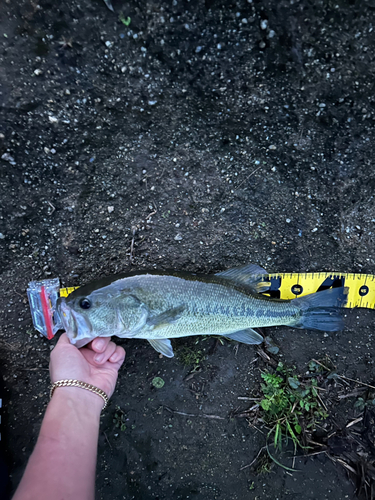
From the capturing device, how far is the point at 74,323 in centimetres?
266

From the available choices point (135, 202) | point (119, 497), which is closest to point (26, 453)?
point (119, 497)

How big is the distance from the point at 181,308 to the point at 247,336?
2.72ft

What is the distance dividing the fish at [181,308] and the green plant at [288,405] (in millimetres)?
620

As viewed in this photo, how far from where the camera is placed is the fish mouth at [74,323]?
2.64 m

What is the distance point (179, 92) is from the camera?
2973 millimetres

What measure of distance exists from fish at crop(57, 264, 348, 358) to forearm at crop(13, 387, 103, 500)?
0.51 meters

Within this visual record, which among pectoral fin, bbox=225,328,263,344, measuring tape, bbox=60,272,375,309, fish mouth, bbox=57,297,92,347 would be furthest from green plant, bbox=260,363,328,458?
fish mouth, bbox=57,297,92,347

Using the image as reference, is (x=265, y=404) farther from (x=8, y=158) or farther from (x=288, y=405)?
(x=8, y=158)

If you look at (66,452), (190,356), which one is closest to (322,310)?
(190,356)

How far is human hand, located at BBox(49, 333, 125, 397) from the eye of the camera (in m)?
2.56

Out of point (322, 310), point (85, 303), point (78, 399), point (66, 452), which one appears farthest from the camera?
point (322, 310)

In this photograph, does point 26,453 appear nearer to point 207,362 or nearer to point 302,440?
point 207,362

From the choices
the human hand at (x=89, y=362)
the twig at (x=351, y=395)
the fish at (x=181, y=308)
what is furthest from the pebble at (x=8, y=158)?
the twig at (x=351, y=395)

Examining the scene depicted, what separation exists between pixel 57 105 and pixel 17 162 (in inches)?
27.7
